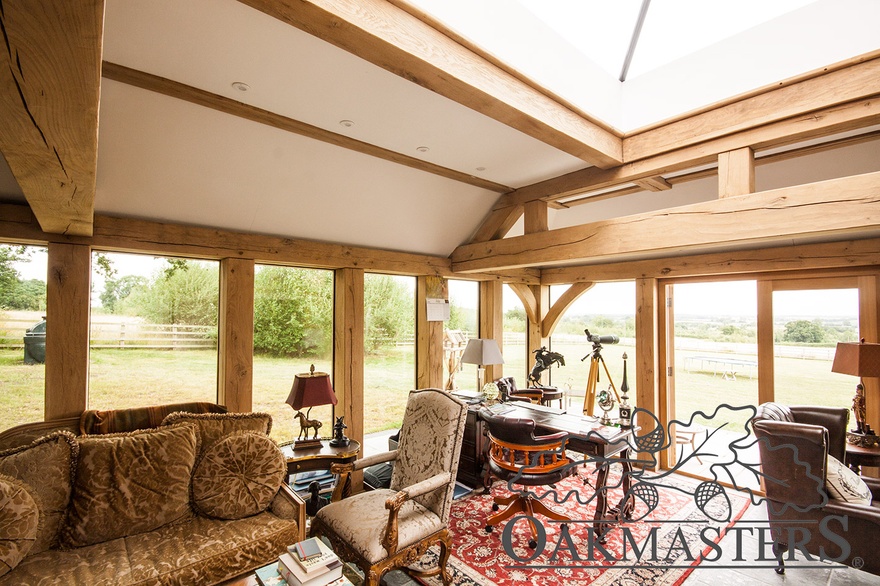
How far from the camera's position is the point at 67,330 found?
2.62m

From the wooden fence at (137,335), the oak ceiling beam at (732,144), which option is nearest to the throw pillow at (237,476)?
the wooden fence at (137,335)

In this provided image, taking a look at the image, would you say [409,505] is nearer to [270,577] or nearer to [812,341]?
[270,577]

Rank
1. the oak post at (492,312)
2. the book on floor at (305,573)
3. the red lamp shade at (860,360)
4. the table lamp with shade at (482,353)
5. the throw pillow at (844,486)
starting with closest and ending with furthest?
the book on floor at (305,573)
the throw pillow at (844,486)
the red lamp shade at (860,360)
the table lamp with shade at (482,353)
the oak post at (492,312)

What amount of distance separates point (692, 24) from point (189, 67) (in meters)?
2.79

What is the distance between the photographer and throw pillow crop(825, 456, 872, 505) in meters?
2.30

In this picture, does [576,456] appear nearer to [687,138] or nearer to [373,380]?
[373,380]

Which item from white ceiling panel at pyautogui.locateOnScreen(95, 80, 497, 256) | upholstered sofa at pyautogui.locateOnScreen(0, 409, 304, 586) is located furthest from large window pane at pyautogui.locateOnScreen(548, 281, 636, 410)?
upholstered sofa at pyautogui.locateOnScreen(0, 409, 304, 586)

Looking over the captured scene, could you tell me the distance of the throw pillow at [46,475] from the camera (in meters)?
2.03

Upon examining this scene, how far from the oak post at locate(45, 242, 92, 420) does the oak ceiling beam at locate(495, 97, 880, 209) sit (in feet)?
11.8

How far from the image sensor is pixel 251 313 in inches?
133

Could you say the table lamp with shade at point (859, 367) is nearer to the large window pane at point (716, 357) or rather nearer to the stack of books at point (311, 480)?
the large window pane at point (716, 357)

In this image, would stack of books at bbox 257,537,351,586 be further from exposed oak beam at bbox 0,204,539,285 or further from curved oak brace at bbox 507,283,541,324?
curved oak brace at bbox 507,283,541,324

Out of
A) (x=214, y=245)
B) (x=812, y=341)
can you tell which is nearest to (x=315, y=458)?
(x=214, y=245)

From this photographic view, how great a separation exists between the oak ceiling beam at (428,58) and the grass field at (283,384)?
2727mm
